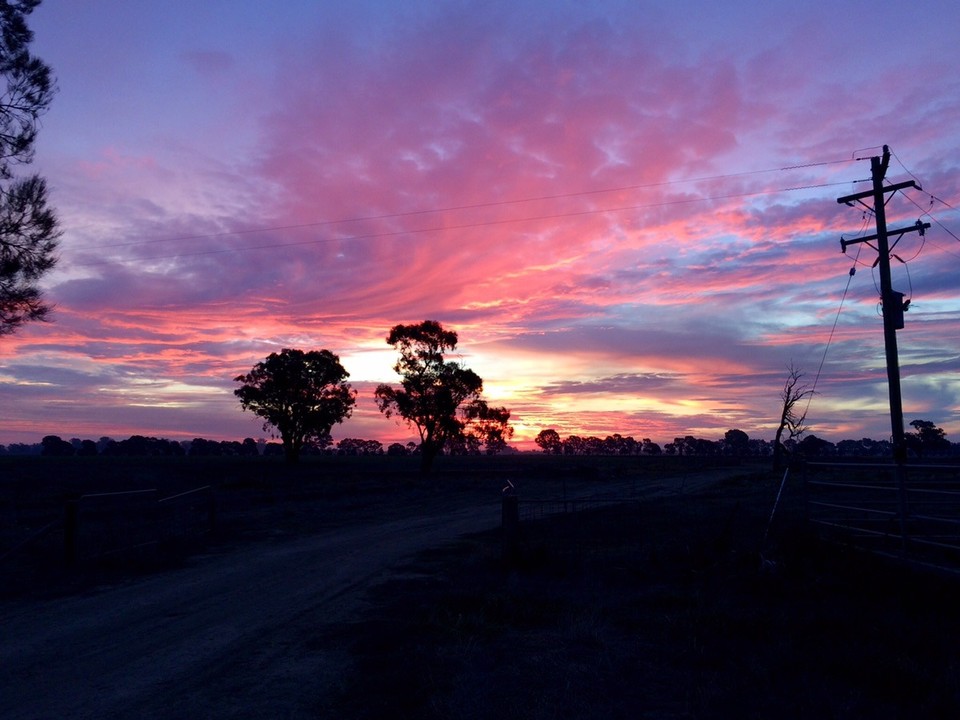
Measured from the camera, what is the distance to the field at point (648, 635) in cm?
628

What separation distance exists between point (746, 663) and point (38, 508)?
29474mm

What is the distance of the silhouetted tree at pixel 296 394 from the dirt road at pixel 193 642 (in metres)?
61.6

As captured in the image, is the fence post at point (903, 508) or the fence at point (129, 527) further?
the fence at point (129, 527)

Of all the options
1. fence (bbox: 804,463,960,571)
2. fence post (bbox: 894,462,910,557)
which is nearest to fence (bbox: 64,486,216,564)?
fence (bbox: 804,463,960,571)

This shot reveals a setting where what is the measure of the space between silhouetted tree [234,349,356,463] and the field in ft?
205

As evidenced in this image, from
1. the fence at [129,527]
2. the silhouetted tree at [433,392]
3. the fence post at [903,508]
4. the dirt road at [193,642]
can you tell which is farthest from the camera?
the silhouetted tree at [433,392]

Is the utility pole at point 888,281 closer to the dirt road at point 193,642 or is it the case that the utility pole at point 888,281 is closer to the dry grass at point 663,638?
the dry grass at point 663,638

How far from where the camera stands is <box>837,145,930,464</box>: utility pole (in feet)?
67.1

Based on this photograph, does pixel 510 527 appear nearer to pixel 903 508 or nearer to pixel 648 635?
pixel 648 635

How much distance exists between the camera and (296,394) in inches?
2992

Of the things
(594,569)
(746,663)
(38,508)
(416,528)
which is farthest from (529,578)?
(38,508)

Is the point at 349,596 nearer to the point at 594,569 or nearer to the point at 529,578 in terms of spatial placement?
the point at 529,578

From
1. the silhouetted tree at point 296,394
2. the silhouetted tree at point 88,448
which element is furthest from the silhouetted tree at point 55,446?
the silhouetted tree at point 296,394

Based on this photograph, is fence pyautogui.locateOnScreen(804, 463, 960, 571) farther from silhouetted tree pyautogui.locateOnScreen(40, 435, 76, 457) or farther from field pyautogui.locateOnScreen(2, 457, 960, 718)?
silhouetted tree pyautogui.locateOnScreen(40, 435, 76, 457)
